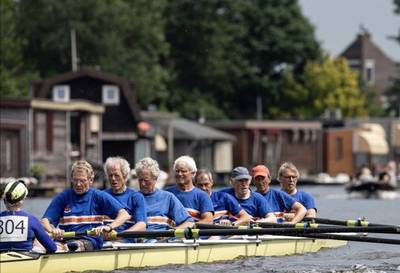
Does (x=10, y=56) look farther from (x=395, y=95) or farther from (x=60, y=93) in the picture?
(x=395, y=95)

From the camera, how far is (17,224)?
15383 millimetres

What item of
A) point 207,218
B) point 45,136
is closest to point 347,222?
point 207,218

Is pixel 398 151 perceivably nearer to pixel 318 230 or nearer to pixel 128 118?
pixel 128 118

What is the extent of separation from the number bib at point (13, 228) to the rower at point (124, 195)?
2.07 m

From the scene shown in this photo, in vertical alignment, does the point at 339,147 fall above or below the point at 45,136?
below

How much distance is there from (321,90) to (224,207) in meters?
69.2

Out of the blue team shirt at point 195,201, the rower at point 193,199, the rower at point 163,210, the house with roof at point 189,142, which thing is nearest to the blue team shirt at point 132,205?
the rower at point 163,210

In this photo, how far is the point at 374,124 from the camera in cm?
7981

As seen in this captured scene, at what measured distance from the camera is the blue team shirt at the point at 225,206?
64.7ft

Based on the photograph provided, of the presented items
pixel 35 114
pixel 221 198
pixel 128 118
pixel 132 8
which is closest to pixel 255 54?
pixel 132 8

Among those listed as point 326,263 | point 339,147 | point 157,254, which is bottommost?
point 326,263

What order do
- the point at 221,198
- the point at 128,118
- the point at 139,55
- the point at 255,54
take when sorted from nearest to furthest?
the point at 221,198 → the point at 128,118 → the point at 139,55 → the point at 255,54

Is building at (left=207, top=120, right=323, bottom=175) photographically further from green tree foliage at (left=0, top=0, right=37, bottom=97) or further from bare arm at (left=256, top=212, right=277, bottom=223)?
bare arm at (left=256, top=212, right=277, bottom=223)

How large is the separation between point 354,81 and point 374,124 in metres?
10.5
